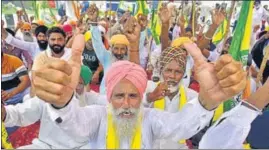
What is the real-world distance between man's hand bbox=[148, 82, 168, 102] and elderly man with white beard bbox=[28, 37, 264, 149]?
0.54 metres

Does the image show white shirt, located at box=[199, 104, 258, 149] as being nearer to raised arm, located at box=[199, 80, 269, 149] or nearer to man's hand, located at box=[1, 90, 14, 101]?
raised arm, located at box=[199, 80, 269, 149]

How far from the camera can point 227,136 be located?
189 cm

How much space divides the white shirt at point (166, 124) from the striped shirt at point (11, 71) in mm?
1696

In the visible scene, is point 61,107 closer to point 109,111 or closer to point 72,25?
point 109,111

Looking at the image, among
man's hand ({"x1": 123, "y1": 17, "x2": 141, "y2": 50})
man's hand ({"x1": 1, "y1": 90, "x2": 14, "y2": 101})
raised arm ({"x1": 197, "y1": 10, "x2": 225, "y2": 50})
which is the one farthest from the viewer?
raised arm ({"x1": 197, "y1": 10, "x2": 225, "y2": 50})

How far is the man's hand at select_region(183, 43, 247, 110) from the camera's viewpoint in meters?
1.60

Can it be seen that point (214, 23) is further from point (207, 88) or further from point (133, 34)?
point (207, 88)

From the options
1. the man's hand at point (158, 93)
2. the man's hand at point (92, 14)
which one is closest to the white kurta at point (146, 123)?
the man's hand at point (158, 93)

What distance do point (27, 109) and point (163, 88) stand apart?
0.87 metres

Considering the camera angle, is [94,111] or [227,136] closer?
[227,136]

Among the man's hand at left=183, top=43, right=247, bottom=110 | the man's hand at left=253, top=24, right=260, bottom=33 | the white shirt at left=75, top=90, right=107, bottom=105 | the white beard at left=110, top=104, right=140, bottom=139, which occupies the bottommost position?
the man's hand at left=253, top=24, right=260, bottom=33

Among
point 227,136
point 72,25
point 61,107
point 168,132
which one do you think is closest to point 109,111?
point 168,132

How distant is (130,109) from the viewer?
7.77 ft

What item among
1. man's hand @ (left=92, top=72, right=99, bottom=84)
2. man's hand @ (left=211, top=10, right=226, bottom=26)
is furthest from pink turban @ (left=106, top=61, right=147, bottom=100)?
man's hand @ (left=92, top=72, right=99, bottom=84)
